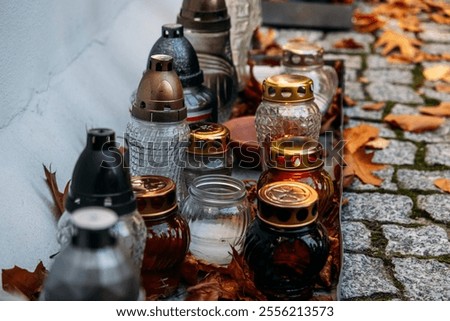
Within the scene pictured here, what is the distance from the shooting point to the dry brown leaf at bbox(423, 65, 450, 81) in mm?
4891

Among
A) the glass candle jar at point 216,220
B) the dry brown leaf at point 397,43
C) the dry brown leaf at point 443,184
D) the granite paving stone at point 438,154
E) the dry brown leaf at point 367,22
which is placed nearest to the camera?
the glass candle jar at point 216,220

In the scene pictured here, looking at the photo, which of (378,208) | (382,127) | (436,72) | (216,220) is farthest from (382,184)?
(436,72)

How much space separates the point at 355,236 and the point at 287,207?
92 cm

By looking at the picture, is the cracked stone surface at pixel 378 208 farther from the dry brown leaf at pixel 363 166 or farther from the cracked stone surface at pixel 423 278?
the cracked stone surface at pixel 423 278

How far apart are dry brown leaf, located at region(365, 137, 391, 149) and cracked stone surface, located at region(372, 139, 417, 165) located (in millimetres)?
19

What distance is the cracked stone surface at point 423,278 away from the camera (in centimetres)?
259

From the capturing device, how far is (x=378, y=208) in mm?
3215

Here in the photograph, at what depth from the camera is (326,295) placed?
2.38 metres

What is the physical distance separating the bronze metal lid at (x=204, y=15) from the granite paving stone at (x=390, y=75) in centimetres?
167

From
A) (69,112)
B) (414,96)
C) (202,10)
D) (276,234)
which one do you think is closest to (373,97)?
(414,96)

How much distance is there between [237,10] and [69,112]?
1.47 m

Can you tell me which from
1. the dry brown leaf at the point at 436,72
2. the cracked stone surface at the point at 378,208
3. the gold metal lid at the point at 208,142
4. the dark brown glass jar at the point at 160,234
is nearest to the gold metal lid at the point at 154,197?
the dark brown glass jar at the point at 160,234

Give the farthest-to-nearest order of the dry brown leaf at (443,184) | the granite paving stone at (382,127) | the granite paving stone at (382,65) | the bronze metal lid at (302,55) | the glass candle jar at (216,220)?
the granite paving stone at (382,65), the granite paving stone at (382,127), the bronze metal lid at (302,55), the dry brown leaf at (443,184), the glass candle jar at (216,220)

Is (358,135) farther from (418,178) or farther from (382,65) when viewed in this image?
(382,65)
